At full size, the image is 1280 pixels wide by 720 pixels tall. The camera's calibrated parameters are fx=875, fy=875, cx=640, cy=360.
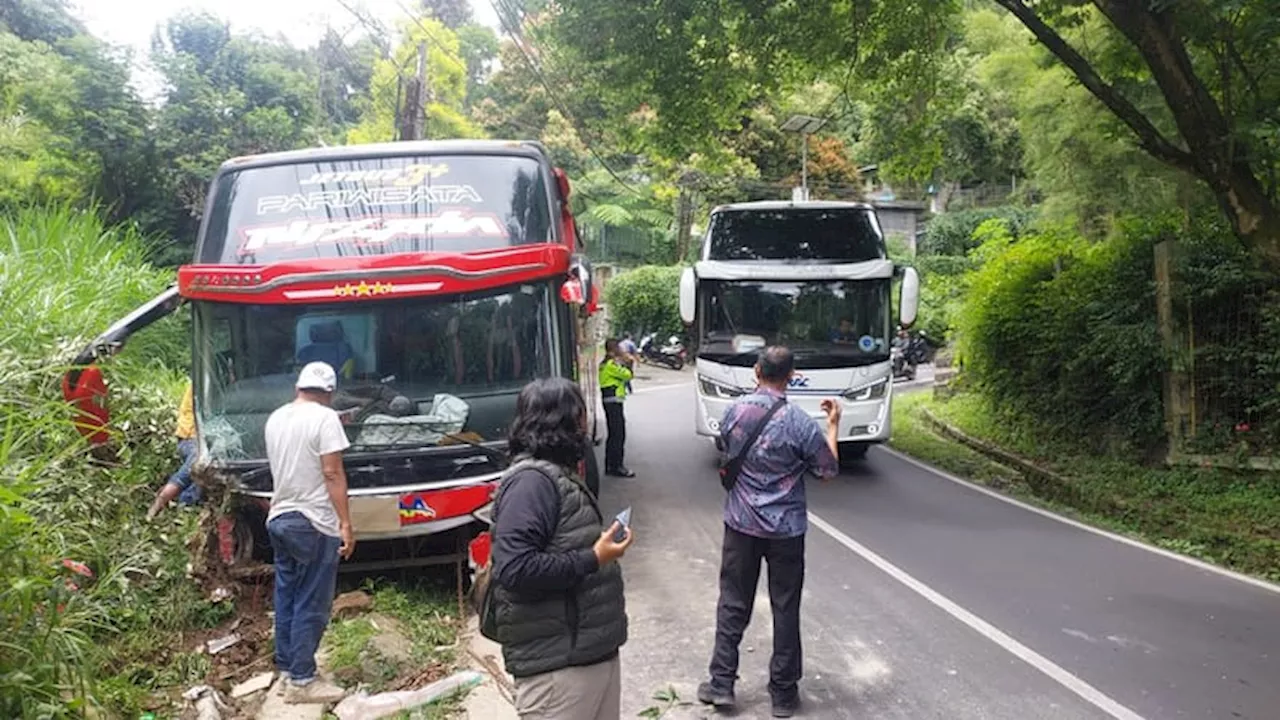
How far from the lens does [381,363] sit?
5859mm

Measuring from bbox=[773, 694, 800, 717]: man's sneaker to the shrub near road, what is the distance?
3.04 meters

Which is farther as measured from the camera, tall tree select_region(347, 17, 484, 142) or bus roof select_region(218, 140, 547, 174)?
tall tree select_region(347, 17, 484, 142)

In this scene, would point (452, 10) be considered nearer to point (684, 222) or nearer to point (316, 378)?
point (684, 222)

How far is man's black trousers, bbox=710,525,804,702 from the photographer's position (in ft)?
14.1

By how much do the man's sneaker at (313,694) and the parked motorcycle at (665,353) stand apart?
2248cm

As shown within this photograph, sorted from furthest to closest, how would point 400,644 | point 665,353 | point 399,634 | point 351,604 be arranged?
point 665,353, point 351,604, point 399,634, point 400,644

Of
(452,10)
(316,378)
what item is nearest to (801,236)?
(316,378)

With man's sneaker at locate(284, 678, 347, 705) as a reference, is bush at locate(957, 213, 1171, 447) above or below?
above

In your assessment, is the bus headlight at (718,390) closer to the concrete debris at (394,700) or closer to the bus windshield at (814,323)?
the bus windshield at (814,323)

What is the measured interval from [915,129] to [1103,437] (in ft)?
17.2

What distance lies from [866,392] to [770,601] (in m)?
6.21

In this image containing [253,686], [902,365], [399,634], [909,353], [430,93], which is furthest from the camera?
[430,93]

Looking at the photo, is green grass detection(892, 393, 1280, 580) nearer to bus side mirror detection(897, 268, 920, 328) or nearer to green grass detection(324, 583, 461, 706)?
bus side mirror detection(897, 268, 920, 328)

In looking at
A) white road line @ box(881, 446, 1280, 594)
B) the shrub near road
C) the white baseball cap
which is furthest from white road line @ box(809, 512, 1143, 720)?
the shrub near road
